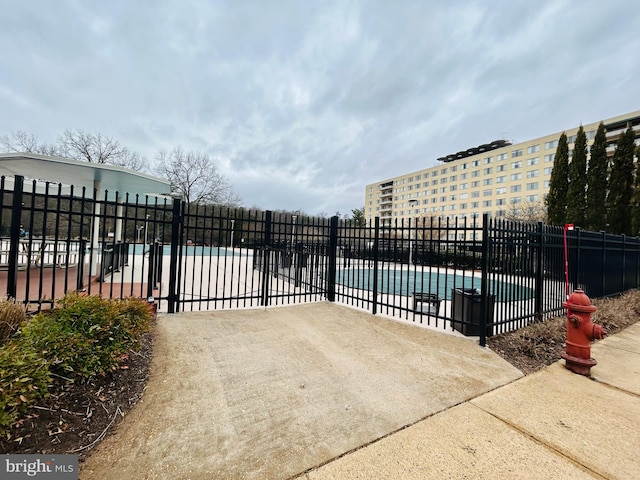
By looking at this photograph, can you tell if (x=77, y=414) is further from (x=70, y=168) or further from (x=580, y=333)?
(x=70, y=168)

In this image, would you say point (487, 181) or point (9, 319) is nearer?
point (9, 319)

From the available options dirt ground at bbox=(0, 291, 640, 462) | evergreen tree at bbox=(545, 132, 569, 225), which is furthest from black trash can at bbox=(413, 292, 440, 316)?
evergreen tree at bbox=(545, 132, 569, 225)

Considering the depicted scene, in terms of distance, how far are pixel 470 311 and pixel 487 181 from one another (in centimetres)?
6362

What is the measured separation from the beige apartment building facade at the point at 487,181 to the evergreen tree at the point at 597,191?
7.81 m

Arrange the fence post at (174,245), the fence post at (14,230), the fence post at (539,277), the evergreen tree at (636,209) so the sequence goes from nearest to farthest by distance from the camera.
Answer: the fence post at (14,230) → the fence post at (174,245) → the fence post at (539,277) → the evergreen tree at (636,209)

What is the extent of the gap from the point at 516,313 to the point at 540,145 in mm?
58313

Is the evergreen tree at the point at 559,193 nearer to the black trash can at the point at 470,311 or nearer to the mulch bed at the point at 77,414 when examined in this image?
the black trash can at the point at 470,311

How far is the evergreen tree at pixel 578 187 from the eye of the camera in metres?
23.2

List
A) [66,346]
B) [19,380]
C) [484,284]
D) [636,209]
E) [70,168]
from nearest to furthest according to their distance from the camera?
[19,380], [66,346], [484,284], [70,168], [636,209]

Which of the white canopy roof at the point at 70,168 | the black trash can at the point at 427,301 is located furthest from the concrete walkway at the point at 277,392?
the white canopy roof at the point at 70,168

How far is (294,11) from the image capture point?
9.21 m

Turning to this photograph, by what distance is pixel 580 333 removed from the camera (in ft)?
12.0

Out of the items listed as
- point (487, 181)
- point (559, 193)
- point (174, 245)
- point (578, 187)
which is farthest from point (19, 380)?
point (487, 181)

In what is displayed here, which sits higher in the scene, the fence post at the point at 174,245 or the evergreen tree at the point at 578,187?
the evergreen tree at the point at 578,187
